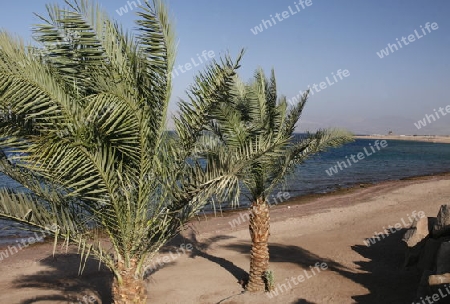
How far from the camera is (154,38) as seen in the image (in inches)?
209

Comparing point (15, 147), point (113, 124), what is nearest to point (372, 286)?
point (113, 124)

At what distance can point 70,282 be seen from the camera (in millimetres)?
11961

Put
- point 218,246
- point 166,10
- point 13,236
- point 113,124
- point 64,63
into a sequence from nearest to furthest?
point 113,124 < point 166,10 < point 64,63 < point 218,246 < point 13,236

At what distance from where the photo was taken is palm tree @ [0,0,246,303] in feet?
15.4

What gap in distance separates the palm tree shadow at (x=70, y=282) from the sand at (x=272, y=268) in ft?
0.09

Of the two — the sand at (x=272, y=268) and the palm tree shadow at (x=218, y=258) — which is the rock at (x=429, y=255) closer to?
the sand at (x=272, y=268)

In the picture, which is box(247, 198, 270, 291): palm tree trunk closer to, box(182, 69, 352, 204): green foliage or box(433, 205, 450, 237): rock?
box(182, 69, 352, 204): green foliage

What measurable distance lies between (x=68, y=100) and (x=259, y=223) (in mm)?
6250

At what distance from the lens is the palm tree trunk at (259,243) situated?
984 cm

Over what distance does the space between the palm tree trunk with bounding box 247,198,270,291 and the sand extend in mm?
359

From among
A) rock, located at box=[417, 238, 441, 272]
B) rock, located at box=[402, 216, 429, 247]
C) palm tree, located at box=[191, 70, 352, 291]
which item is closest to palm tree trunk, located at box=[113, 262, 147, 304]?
palm tree, located at box=[191, 70, 352, 291]

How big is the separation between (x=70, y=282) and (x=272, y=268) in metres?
6.28

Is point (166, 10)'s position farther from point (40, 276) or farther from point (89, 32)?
point (40, 276)

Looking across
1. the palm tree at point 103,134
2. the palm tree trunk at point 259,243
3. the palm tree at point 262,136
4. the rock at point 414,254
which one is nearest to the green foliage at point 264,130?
the palm tree at point 262,136
